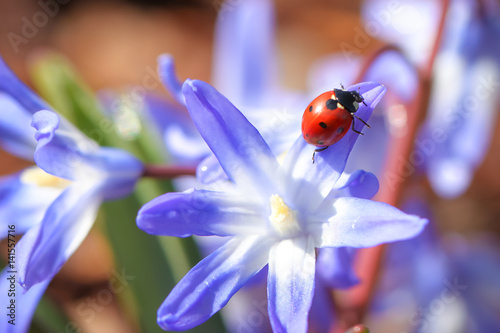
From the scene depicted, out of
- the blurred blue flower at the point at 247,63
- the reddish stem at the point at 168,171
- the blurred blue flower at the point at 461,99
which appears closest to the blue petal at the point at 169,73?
the reddish stem at the point at 168,171

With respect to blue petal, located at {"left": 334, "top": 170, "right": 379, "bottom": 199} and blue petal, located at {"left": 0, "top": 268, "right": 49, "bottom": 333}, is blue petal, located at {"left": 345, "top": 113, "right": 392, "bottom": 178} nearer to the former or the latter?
blue petal, located at {"left": 334, "top": 170, "right": 379, "bottom": 199}

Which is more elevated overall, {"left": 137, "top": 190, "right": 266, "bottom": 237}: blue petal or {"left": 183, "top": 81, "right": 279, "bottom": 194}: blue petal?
{"left": 183, "top": 81, "right": 279, "bottom": 194}: blue petal

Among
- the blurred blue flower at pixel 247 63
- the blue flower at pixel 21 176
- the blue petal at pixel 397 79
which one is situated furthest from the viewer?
the blurred blue flower at pixel 247 63

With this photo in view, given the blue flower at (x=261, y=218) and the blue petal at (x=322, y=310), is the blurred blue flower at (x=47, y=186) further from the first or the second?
the blue petal at (x=322, y=310)

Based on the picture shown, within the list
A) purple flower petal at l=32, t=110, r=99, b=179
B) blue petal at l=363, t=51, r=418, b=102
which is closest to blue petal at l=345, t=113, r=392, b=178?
blue petal at l=363, t=51, r=418, b=102

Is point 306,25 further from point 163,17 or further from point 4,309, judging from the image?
point 4,309

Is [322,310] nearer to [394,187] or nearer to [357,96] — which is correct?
[394,187]

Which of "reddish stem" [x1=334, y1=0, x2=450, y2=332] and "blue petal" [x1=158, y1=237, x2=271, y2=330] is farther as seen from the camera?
"reddish stem" [x1=334, y1=0, x2=450, y2=332]
